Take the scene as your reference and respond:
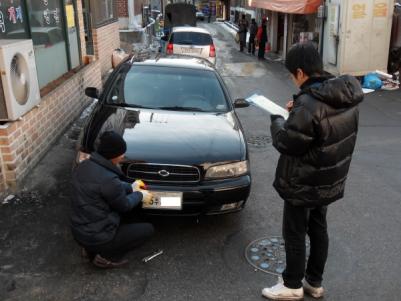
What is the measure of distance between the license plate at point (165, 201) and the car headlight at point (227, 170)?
0.35 meters

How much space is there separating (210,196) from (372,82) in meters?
9.82

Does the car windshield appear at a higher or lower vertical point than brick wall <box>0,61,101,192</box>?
higher

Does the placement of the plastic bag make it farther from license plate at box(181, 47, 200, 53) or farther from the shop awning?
license plate at box(181, 47, 200, 53)

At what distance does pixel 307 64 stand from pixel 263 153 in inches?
161

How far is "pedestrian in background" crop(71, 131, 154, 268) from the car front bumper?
468mm

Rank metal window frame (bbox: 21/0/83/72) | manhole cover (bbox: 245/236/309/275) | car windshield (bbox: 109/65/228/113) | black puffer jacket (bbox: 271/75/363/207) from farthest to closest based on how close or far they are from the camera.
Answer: metal window frame (bbox: 21/0/83/72) < car windshield (bbox: 109/65/228/113) < manhole cover (bbox: 245/236/309/275) < black puffer jacket (bbox: 271/75/363/207)

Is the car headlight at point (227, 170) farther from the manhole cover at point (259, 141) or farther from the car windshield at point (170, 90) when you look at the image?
the manhole cover at point (259, 141)

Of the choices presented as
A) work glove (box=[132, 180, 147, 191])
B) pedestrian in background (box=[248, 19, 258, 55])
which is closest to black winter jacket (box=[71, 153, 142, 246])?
work glove (box=[132, 180, 147, 191])

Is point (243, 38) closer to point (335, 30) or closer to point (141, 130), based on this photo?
point (335, 30)

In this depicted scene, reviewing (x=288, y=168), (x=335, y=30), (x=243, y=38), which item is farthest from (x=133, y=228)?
(x=243, y=38)

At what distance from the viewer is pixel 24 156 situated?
206 inches

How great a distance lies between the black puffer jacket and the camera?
2.78 metres

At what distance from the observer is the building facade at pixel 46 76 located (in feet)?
16.3

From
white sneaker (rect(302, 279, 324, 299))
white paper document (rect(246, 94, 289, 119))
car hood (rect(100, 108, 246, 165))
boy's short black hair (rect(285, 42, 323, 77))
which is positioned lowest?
white sneaker (rect(302, 279, 324, 299))
